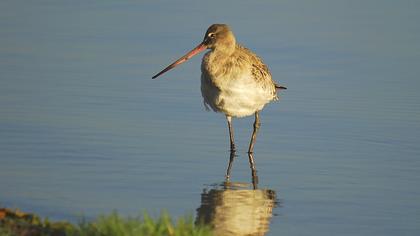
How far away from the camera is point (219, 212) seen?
29.5 feet

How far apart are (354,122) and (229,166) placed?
86.6 inches

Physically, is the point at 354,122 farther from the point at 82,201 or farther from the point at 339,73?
the point at 82,201

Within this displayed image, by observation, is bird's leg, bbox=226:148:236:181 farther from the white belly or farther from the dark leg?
the white belly

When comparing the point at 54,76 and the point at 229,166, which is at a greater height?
the point at 54,76

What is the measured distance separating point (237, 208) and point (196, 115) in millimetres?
3591

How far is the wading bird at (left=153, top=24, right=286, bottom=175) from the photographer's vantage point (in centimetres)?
1169

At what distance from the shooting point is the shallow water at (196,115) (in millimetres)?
9438

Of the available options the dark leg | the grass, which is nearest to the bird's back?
the dark leg

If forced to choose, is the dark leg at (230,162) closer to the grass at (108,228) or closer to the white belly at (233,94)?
the white belly at (233,94)

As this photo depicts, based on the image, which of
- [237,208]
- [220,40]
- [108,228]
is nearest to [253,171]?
[237,208]

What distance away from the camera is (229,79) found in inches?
460

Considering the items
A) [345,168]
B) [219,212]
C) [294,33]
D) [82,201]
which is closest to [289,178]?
[345,168]

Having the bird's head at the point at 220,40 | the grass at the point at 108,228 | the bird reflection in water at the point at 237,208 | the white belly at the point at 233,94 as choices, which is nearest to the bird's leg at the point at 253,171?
the bird reflection in water at the point at 237,208

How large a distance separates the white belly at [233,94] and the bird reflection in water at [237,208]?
157 cm
